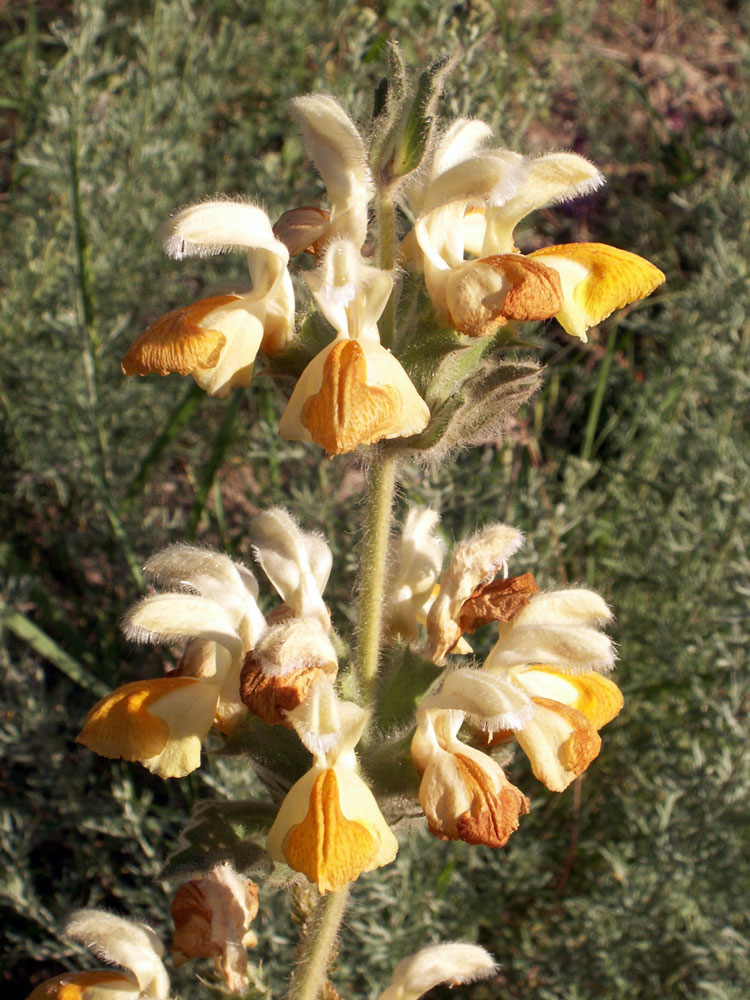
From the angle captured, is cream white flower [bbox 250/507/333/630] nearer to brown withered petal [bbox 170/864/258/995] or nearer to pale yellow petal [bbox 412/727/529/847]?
pale yellow petal [bbox 412/727/529/847]

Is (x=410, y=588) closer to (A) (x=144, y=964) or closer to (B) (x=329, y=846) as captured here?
(B) (x=329, y=846)

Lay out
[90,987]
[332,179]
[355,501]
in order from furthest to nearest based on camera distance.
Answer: [355,501] → [90,987] → [332,179]

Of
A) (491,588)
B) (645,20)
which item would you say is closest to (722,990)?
(491,588)

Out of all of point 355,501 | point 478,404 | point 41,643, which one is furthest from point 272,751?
point 355,501

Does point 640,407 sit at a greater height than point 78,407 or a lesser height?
greater

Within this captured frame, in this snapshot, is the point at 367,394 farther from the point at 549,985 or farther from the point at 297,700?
the point at 549,985

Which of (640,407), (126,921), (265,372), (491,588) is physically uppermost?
(265,372)

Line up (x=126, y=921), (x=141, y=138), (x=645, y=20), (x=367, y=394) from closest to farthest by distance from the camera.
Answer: (x=367, y=394), (x=126, y=921), (x=141, y=138), (x=645, y=20)

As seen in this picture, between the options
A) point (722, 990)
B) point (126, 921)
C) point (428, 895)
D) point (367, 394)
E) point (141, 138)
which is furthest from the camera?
point (141, 138)
